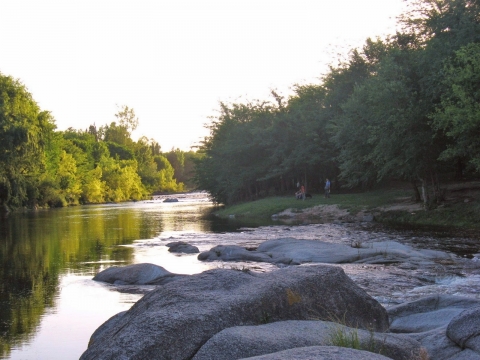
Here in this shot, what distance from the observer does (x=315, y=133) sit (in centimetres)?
5200

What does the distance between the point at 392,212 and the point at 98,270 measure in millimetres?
22529

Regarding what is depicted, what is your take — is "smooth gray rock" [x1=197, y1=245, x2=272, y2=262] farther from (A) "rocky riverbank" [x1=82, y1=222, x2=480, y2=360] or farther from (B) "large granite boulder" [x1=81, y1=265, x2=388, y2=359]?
(B) "large granite boulder" [x1=81, y1=265, x2=388, y2=359]

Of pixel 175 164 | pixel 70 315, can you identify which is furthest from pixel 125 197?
pixel 70 315

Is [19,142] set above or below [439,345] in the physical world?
above

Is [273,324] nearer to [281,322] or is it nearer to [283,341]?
[281,322]

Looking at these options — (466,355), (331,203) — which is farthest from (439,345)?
(331,203)

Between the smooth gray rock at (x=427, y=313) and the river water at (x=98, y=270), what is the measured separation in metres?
2.55

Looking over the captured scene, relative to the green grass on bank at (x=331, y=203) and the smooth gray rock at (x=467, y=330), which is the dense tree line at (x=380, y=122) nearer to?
the green grass on bank at (x=331, y=203)

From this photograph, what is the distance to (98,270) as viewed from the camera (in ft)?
62.5

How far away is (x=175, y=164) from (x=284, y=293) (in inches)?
7389

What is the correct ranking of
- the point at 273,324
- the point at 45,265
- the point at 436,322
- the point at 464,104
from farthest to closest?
1. the point at 464,104
2. the point at 45,265
3. the point at 436,322
4. the point at 273,324

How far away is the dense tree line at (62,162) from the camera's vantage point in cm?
5625

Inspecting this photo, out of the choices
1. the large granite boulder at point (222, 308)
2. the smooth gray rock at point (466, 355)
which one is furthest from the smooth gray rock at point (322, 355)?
the smooth gray rock at point (466, 355)

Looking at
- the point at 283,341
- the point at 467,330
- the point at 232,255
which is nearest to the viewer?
the point at 283,341
